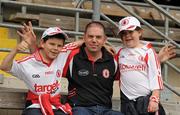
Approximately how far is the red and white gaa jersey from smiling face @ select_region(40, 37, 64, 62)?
5 cm

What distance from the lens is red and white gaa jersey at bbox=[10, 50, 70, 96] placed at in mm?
4078

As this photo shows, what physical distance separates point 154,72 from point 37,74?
0.90m

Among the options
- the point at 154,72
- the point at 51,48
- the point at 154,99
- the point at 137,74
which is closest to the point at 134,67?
the point at 137,74

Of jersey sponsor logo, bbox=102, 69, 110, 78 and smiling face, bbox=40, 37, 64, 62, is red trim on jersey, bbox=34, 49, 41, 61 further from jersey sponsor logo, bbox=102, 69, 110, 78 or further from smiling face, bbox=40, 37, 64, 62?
jersey sponsor logo, bbox=102, 69, 110, 78

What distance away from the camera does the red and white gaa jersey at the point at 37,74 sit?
161 inches

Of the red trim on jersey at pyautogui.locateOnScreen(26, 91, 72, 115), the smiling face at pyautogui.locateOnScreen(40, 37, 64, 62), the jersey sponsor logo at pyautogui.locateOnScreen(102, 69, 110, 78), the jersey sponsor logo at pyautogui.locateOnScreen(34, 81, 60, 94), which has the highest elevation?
the smiling face at pyautogui.locateOnScreen(40, 37, 64, 62)

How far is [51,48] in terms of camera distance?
4.12m

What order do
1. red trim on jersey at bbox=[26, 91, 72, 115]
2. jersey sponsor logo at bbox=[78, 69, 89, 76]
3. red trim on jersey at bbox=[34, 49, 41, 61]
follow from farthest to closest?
jersey sponsor logo at bbox=[78, 69, 89, 76] < red trim on jersey at bbox=[34, 49, 41, 61] < red trim on jersey at bbox=[26, 91, 72, 115]

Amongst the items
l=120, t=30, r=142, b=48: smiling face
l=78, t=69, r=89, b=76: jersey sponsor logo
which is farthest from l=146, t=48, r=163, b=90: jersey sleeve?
l=78, t=69, r=89, b=76: jersey sponsor logo

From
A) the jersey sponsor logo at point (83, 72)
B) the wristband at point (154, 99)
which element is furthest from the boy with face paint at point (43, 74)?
the wristband at point (154, 99)

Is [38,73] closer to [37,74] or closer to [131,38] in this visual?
[37,74]

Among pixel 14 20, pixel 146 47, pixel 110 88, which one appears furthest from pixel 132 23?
pixel 14 20

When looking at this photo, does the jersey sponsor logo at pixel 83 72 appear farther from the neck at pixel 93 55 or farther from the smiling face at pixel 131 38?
the smiling face at pixel 131 38

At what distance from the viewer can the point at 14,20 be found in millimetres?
6250
